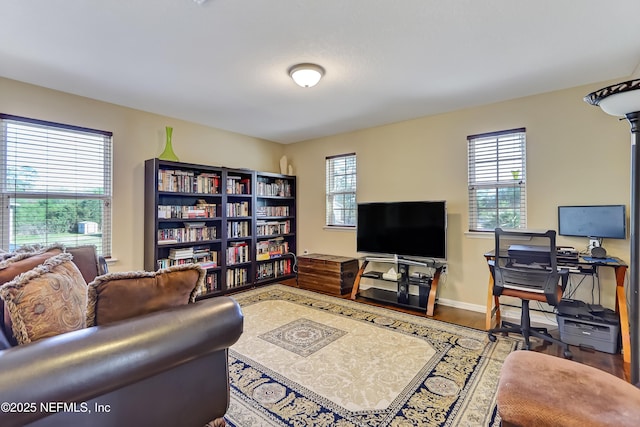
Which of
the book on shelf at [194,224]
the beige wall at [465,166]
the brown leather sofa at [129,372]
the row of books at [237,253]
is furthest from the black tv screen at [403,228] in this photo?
the brown leather sofa at [129,372]

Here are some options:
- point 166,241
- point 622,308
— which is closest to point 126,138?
point 166,241

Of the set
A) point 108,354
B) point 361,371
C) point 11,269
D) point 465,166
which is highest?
point 465,166

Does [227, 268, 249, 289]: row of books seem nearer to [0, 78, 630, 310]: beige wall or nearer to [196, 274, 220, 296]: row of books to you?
[196, 274, 220, 296]: row of books

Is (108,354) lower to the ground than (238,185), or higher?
lower

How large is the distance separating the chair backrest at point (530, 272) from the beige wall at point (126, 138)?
3.88 meters

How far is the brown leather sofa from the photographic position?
0.89 m

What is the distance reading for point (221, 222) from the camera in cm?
429

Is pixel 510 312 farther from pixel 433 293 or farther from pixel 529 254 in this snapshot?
pixel 529 254

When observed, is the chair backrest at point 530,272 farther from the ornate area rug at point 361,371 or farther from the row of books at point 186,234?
the row of books at point 186,234

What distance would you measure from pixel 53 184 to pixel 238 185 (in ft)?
7.04

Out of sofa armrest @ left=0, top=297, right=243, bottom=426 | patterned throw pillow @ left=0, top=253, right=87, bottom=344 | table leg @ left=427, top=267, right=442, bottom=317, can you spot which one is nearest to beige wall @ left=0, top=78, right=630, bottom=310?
table leg @ left=427, top=267, right=442, bottom=317

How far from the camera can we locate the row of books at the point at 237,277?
441cm

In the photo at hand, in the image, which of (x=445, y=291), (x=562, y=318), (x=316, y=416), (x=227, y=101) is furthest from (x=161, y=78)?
(x=562, y=318)

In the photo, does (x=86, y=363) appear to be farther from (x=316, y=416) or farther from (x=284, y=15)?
(x=284, y=15)
